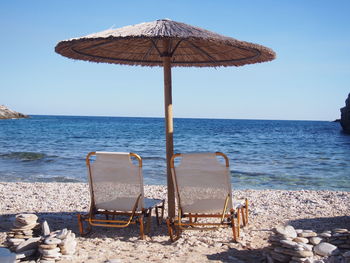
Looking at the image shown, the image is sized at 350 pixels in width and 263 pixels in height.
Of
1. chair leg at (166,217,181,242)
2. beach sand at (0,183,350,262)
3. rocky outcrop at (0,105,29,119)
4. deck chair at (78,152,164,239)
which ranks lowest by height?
beach sand at (0,183,350,262)

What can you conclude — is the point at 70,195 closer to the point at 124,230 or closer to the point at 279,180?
the point at 124,230

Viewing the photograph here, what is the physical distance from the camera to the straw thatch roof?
383cm

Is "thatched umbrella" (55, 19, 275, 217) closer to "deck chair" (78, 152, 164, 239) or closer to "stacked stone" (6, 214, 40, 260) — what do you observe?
"deck chair" (78, 152, 164, 239)

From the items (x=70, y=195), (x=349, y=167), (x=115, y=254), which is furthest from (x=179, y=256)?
(x=349, y=167)

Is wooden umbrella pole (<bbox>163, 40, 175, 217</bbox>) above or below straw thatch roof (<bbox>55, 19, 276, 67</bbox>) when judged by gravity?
below

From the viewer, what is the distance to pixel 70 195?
7.23 m

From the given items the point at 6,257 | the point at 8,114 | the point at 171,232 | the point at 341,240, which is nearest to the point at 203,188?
the point at 171,232

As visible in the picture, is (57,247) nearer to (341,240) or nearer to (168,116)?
(168,116)

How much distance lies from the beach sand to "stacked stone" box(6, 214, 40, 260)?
422mm

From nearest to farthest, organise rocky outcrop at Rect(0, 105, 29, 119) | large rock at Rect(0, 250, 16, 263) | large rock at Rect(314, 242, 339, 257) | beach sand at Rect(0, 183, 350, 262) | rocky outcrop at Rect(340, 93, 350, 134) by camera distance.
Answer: large rock at Rect(0, 250, 16, 263) < large rock at Rect(314, 242, 339, 257) < beach sand at Rect(0, 183, 350, 262) < rocky outcrop at Rect(340, 93, 350, 134) < rocky outcrop at Rect(0, 105, 29, 119)

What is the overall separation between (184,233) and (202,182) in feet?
2.41

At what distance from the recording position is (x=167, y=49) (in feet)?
15.0

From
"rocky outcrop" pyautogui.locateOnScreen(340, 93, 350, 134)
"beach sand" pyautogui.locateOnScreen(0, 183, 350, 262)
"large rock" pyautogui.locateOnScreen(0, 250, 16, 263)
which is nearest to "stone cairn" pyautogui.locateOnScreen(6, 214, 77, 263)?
"beach sand" pyautogui.locateOnScreen(0, 183, 350, 262)

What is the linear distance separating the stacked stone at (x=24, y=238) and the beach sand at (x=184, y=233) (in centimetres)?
42
